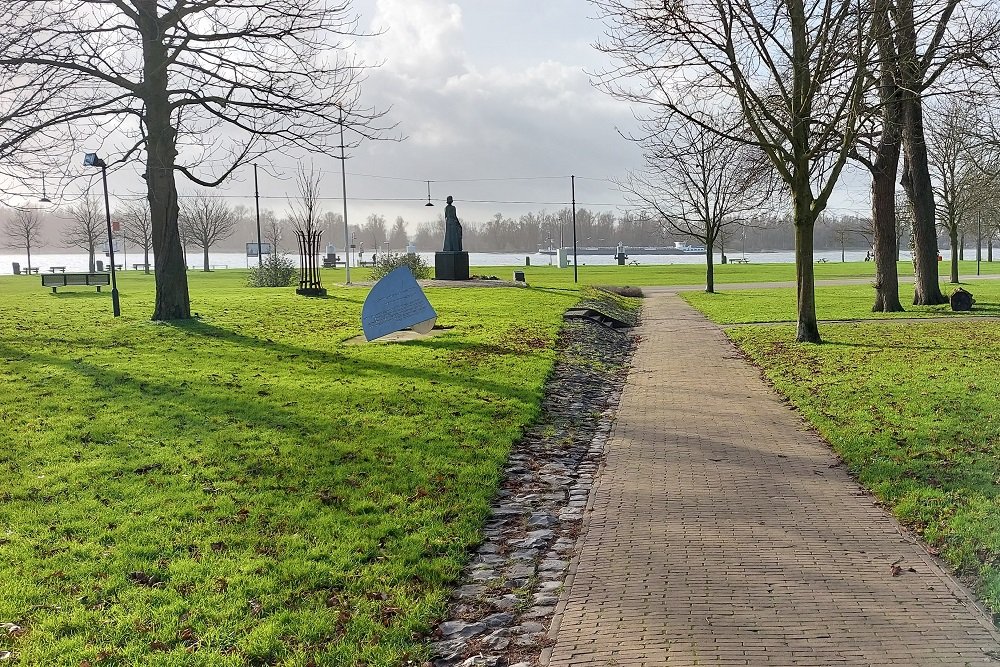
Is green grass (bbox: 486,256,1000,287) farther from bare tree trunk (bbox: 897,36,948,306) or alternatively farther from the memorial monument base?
bare tree trunk (bbox: 897,36,948,306)

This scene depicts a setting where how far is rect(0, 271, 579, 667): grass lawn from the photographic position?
3.79m

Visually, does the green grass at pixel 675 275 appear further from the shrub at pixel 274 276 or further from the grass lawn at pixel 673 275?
the shrub at pixel 274 276

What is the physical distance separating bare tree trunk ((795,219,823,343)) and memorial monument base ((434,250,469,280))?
17.1 meters

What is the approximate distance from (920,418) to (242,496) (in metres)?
6.58

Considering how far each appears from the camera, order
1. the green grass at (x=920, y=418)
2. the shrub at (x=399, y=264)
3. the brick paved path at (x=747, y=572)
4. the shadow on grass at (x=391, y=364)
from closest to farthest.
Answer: the brick paved path at (x=747, y=572), the green grass at (x=920, y=418), the shadow on grass at (x=391, y=364), the shrub at (x=399, y=264)

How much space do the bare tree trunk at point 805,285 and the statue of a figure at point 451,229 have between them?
16.5m

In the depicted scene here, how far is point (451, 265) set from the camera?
30828 mm

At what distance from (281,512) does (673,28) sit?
1227 centimetres

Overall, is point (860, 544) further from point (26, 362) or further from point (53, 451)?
point (26, 362)

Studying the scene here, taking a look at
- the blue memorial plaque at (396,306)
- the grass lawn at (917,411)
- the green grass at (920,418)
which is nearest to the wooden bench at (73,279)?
the blue memorial plaque at (396,306)

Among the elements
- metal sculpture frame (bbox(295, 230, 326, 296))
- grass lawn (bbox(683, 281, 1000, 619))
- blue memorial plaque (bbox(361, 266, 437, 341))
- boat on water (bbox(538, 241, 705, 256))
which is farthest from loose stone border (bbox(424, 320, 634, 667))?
boat on water (bbox(538, 241, 705, 256))

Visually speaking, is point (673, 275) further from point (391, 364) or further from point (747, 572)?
point (747, 572)

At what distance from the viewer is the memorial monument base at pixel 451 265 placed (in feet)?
101

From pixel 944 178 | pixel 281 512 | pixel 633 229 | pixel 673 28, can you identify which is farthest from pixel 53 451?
pixel 633 229
